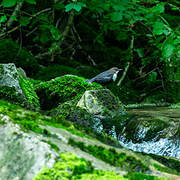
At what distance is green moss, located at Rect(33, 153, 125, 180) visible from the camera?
1546 millimetres

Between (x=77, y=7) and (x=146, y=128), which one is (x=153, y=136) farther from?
(x=77, y=7)

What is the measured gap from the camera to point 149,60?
376 inches

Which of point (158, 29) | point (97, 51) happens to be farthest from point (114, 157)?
point (97, 51)

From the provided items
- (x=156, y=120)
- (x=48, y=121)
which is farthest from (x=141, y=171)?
(x=156, y=120)

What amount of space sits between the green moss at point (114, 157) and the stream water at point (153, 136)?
155 centimetres

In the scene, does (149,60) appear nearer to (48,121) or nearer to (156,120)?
(156,120)

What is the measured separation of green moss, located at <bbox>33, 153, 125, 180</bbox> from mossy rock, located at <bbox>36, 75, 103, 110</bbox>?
118 inches

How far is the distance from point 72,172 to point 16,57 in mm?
7857

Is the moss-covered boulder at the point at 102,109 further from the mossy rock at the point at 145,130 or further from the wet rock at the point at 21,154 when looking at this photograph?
the wet rock at the point at 21,154

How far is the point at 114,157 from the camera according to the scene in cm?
194

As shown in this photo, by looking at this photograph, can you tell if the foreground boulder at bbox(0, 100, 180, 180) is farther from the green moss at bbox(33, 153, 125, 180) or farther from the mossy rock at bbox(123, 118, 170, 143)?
the mossy rock at bbox(123, 118, 170, 143)

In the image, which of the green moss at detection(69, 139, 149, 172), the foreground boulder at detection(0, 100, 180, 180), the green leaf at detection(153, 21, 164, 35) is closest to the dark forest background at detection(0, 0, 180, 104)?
the green leaf at detection(153, 21, 164, 35)

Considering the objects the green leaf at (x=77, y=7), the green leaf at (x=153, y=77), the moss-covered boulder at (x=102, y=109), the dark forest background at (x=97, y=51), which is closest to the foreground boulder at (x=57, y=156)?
Result: the moss-covered boulder at (x=102, y=109)

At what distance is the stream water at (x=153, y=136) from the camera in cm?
343
